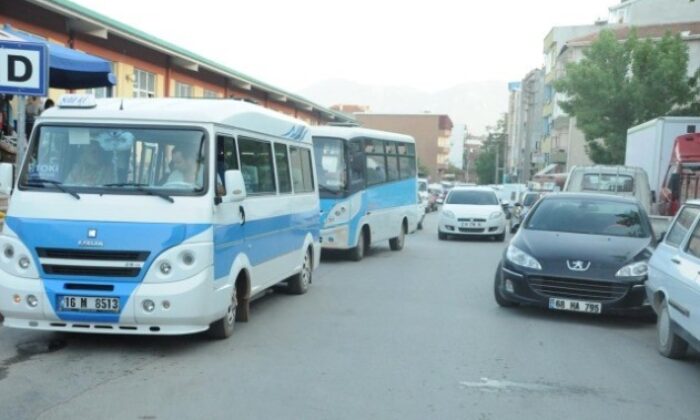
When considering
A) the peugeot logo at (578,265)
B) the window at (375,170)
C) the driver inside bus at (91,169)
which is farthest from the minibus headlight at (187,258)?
the window at (375,170)

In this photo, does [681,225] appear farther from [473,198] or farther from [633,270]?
[473,198]

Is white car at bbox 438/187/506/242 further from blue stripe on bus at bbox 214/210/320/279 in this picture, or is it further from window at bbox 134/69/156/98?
blue stripe on bus at bbox 214/210/320/279

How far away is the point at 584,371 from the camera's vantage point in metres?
7.33

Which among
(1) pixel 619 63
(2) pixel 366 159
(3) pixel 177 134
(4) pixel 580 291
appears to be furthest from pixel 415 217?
(1) pixel 619 63

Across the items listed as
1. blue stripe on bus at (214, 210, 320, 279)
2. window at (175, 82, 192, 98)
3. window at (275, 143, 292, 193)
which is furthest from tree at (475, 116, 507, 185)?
window at (275, 143, 292, 193)

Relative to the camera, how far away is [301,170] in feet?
38.3

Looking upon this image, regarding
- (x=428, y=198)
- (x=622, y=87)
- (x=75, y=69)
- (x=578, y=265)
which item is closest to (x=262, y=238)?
(x=578, y=265)

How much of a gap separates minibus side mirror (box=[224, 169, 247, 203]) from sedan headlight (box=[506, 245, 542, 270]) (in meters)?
3.91

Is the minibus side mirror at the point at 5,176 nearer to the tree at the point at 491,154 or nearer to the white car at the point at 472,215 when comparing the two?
the white car at the point at 472,215

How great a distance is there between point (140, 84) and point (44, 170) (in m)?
16.8

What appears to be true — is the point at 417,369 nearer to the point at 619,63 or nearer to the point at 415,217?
the point at 415,217

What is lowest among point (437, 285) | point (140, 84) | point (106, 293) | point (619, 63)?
point (437, 285)

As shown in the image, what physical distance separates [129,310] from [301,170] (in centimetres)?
496

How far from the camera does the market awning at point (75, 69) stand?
1239cm
